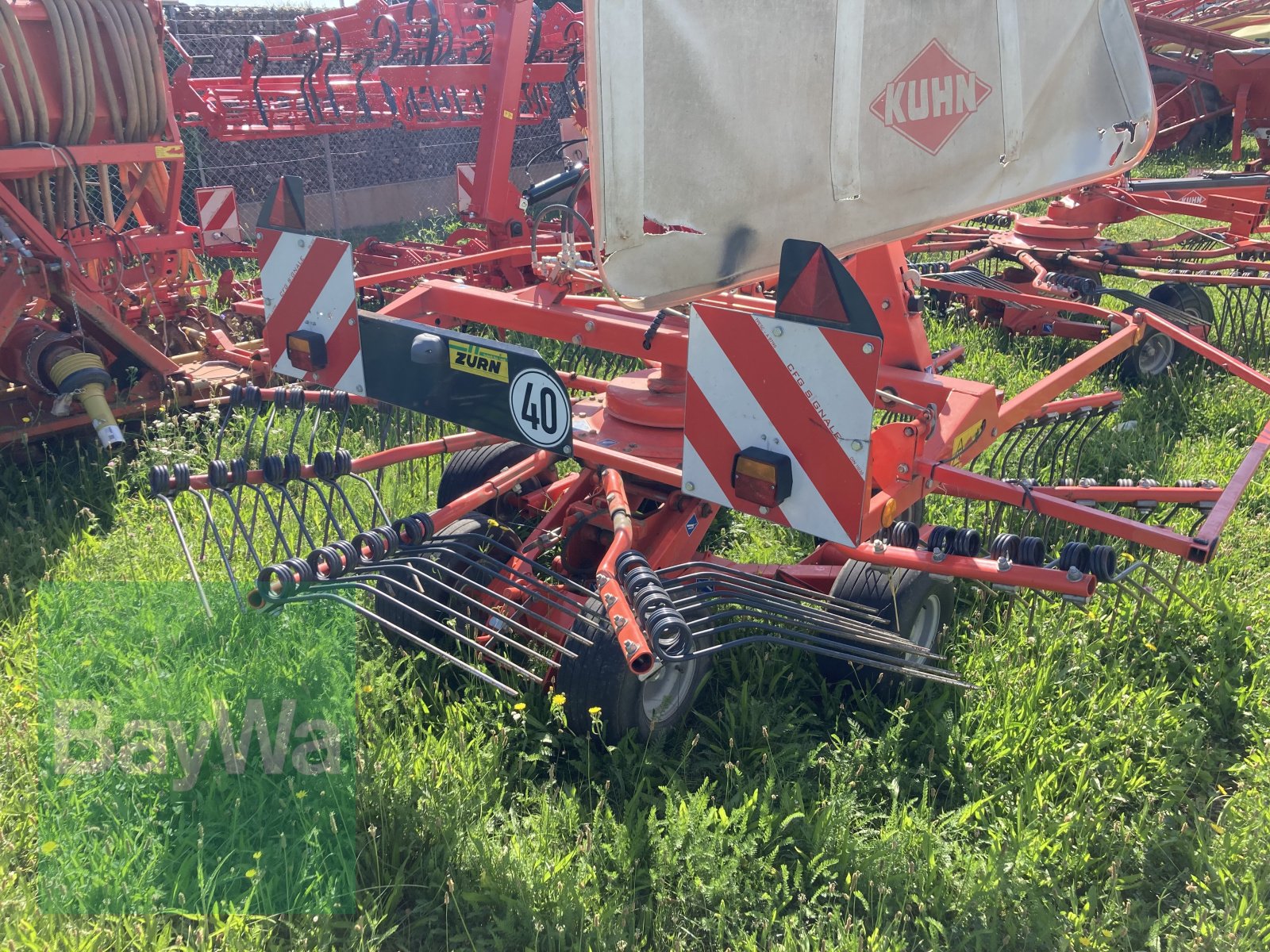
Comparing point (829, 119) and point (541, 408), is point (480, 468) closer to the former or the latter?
point (541, 408)

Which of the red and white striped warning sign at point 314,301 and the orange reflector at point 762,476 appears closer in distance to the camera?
the orange reflector at point 762,476

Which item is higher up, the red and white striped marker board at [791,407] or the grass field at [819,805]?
the red and white striped marker board at [791,407]

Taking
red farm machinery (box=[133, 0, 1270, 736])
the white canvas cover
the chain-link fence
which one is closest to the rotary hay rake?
red farm machinery (box=[133, 0, 1270, 736])

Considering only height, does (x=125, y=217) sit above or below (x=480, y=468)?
above

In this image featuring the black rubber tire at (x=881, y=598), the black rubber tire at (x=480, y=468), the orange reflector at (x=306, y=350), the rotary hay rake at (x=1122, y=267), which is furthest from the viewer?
the rotary hay rake at (x=1122, y=267)

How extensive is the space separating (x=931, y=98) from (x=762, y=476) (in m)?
1.33

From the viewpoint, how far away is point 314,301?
10.6 ft

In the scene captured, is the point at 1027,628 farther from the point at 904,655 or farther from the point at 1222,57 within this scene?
the point at 1222,57

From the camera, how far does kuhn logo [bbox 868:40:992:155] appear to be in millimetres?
2768

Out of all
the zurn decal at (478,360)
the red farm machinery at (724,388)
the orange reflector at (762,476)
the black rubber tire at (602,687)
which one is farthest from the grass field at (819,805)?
the zurn decal at (478,360)

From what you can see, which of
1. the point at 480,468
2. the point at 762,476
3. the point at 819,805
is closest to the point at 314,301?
the point at 480,468

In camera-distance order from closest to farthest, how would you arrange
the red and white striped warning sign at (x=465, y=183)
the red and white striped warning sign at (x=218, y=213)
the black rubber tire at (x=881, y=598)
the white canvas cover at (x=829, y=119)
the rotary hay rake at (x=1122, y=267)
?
the white canvas cover at (x=829, y=119)
the black rubber tire at (x=881, y=598)
the rotary hay rake at (x=1122, y=267)
the red and white striped warning sign at (x=218, y=213)
the red and white striped warning sign at (x=465, y=183)

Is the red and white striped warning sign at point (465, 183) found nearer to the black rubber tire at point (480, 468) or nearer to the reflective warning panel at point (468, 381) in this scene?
the black rubber tire at point (480, 468)

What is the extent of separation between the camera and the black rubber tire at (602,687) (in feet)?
8.82
